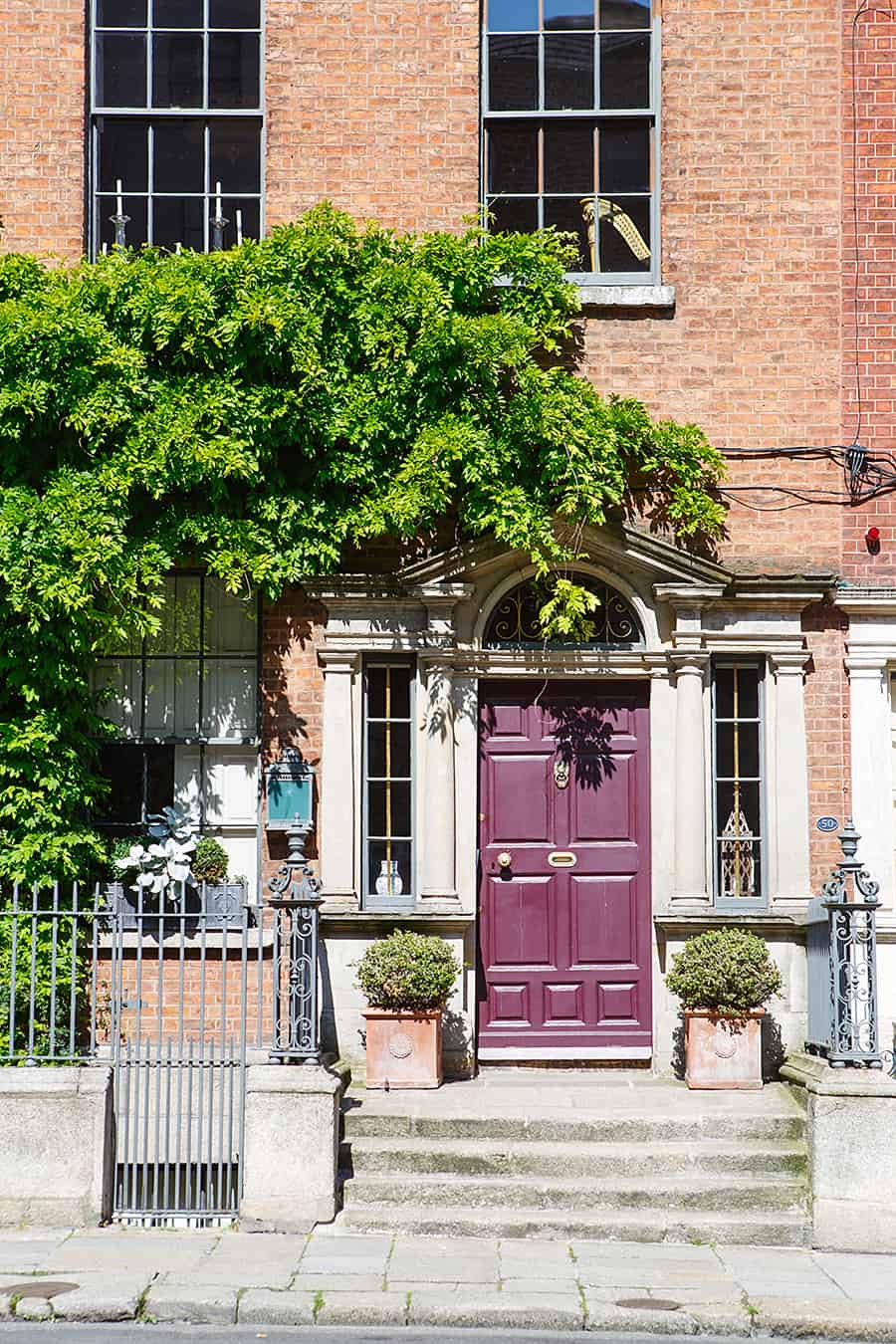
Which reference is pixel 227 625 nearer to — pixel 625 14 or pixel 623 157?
pixel 623 157

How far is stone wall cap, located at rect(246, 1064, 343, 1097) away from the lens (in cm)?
853

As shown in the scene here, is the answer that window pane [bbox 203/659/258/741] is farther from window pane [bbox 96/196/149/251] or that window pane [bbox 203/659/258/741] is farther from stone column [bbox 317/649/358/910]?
window pane [bbox 96/196/149/251]

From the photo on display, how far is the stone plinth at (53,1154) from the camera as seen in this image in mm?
8438

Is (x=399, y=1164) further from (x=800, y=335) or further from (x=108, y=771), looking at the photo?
(x=800, y=335)

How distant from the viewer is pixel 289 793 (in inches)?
408

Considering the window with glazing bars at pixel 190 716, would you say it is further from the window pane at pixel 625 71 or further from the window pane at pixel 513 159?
the window pane at pixel 625 71

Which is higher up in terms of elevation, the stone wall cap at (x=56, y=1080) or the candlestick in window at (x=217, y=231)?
the candlestick in window at (x=217, y=231)

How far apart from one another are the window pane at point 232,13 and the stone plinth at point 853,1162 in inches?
305

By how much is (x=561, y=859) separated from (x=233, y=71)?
226 inches

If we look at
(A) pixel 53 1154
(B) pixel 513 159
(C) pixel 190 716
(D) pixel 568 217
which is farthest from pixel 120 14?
(A) pixel 53 1154

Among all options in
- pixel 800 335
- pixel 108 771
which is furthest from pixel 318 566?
pixel 800 335

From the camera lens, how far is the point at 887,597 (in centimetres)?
1048

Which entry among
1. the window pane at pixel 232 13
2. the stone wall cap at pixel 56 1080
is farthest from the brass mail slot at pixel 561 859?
the window pane at pixel 232 13

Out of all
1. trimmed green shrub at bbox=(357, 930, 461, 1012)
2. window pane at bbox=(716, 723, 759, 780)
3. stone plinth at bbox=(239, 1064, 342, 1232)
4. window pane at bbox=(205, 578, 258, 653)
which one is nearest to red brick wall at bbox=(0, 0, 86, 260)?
window pane at bbox=(205, 578, 258, 653)
